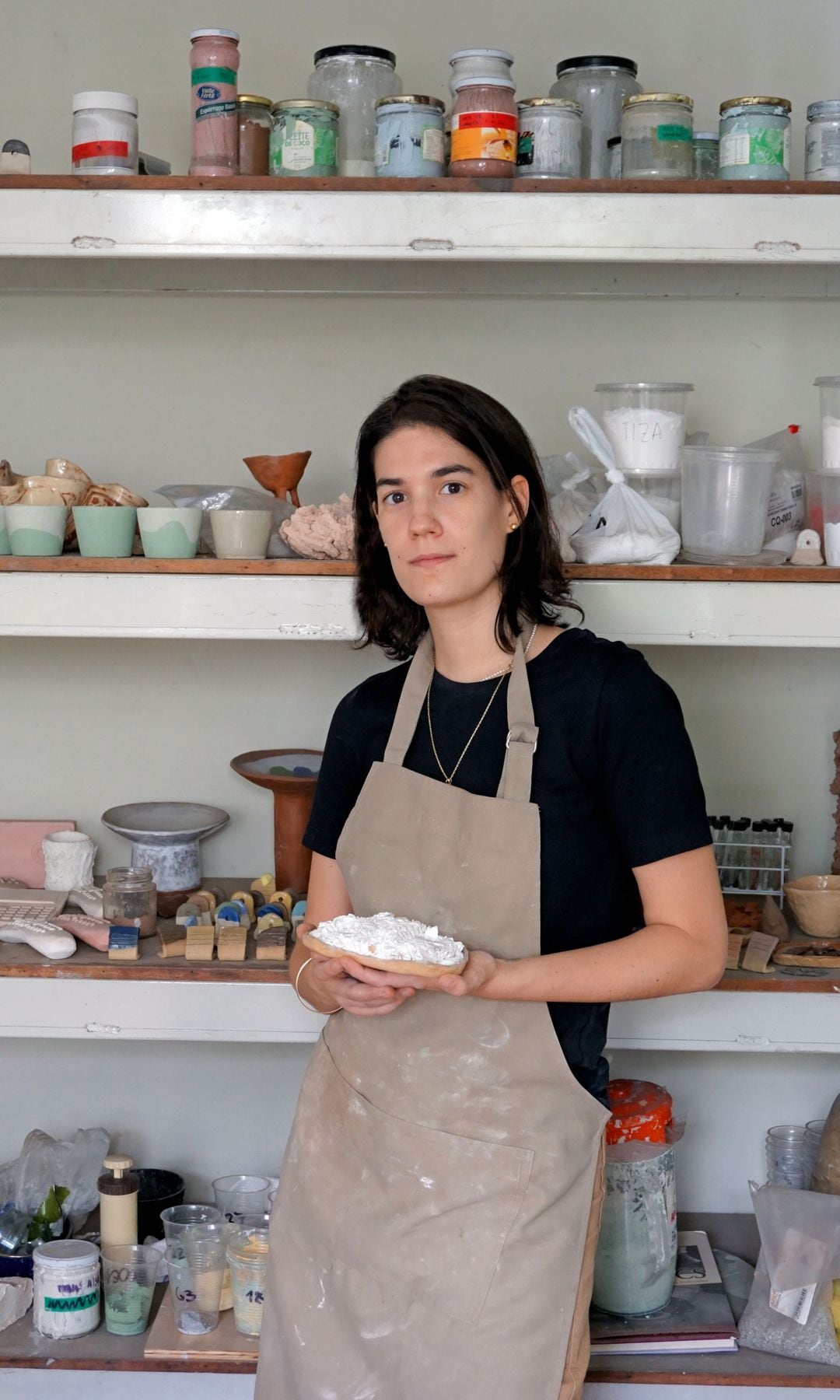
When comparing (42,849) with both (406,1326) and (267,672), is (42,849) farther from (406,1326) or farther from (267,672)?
(406,1326)

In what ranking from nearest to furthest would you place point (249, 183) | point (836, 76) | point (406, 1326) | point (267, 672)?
point (406, 1326), point (249, 183), point (836, 76), point (267, 672)

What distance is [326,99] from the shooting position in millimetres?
1892

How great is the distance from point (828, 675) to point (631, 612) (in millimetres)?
595

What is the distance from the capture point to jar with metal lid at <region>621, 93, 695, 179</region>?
1822 mm

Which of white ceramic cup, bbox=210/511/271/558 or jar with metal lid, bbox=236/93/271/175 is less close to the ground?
jar with metal lid, bbox=236/93/271/175

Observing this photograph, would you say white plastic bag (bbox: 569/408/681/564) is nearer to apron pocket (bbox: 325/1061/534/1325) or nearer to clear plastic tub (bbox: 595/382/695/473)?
clear plastic tub (bbox: 595/382/695/473)

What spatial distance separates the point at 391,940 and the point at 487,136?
1069 millimetres

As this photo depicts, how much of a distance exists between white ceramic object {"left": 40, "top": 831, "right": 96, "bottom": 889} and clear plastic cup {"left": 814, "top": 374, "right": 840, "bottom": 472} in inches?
50.6

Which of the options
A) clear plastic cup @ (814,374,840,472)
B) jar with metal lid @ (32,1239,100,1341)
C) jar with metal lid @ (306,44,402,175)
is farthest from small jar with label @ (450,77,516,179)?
jar with metal lid @ (32,1239,100,1341)

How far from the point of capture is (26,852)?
7.59 feet

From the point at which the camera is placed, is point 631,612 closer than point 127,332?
Yes

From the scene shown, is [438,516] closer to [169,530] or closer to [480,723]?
[480,723]

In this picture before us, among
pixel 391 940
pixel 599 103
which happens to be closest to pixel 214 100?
pixel 599 103

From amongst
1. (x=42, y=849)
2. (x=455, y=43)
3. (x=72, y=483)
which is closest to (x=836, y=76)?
(x=455, y=43)
